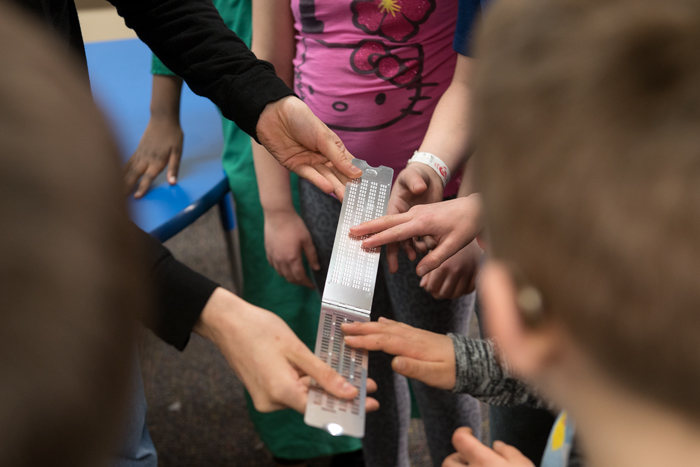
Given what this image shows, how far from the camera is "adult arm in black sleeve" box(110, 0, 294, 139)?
29.2 inches

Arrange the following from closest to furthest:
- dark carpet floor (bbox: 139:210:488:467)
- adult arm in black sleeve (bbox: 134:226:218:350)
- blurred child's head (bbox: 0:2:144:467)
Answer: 1. blurred child's head (bbox: 0:2:144:467)
2. adult arm in black sleeve (bbox: 134:226:218:350)
3. dark carpet floor (bbox: 139:210:488:467)

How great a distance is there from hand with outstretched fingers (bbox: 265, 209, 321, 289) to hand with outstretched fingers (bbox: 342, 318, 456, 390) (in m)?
0.32

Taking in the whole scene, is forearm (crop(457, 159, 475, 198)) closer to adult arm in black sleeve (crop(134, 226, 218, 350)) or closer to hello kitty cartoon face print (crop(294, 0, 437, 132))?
hello kitty cartoon face print (crop(294, 0, 437, 132))

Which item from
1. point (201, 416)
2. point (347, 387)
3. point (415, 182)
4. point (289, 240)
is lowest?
point (201, 416)

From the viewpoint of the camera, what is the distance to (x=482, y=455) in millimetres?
545

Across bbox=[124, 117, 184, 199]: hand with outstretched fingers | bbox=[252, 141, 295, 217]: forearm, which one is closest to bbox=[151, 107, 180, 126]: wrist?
bbox=[124, 117, 184, 199]: hand with outstretched fingers

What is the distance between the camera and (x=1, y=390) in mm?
143

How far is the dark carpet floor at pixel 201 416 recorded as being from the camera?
1271 mm

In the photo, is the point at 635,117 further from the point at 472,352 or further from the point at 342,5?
the point at 342,5

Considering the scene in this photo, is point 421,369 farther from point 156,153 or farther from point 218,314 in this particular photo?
point 156,153

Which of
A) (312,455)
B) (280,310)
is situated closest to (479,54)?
(280,310)

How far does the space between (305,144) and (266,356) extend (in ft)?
1.14

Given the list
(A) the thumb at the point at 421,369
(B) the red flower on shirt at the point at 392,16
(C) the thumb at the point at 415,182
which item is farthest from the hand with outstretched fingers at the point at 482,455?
(B) the red flower on shirt at the point at 392,16

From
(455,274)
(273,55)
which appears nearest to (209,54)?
(273,55)
